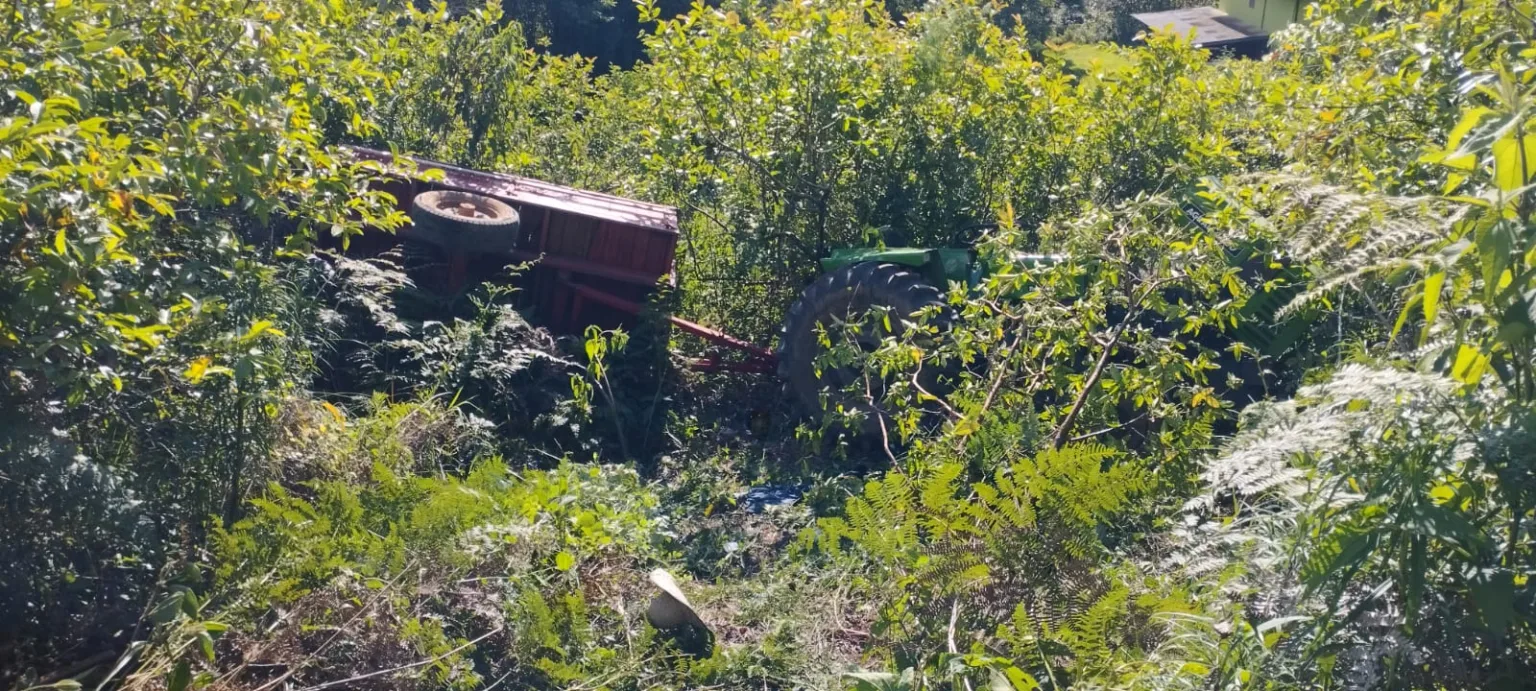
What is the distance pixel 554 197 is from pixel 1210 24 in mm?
24750

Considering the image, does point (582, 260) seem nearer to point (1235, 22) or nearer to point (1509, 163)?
A: point (1509, 163)

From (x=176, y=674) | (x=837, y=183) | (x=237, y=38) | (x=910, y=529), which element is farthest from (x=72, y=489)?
(x=837, y=183)

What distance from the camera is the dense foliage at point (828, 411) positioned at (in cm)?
241

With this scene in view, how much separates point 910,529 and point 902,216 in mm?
4399

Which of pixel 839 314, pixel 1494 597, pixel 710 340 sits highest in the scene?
pixel 1494 597

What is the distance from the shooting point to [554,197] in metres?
7.86

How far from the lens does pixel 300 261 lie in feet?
18.8

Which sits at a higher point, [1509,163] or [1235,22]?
[1235,22]

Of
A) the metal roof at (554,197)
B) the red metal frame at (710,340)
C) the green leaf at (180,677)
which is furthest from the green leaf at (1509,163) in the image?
the metal roof at (554,197)

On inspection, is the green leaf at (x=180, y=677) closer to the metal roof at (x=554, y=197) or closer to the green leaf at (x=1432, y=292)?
the green leaf at (x=1432, y=292)

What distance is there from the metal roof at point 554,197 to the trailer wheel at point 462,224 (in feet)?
0.50

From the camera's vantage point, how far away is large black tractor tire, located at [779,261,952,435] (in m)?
6.62

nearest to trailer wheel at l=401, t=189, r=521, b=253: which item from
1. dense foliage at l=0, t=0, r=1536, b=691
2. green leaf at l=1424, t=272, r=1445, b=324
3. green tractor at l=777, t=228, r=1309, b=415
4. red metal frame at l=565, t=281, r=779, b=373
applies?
dense foliage at l=0, t=0, r=1536, b=691

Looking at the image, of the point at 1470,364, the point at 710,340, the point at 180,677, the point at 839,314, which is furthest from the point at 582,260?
the point at 1470,364
